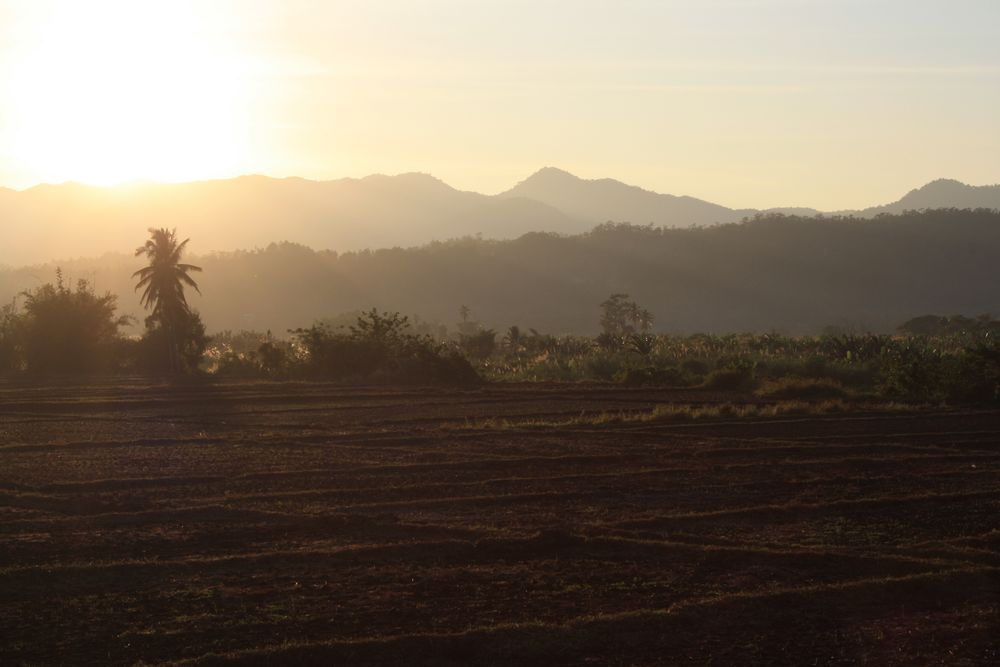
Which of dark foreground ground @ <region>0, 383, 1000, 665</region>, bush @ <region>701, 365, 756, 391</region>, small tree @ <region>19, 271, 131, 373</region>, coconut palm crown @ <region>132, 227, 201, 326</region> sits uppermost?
coconut palm crown @ <region>132, 227, 201, 326</region>

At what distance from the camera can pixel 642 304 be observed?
363ft

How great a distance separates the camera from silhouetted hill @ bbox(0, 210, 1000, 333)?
107 meters

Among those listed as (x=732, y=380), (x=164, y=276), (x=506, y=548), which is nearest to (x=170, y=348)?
(x=164, y=276)

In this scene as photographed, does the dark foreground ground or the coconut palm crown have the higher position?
the coconut palm crown

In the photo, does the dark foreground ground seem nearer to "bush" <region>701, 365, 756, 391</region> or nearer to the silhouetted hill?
"bush" <region>701, 365, 756, 391</region>

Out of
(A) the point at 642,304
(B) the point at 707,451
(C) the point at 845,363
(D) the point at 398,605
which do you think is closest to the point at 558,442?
(B) the point at 707,451

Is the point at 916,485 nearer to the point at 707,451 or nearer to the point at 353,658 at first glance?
the point at 707,451

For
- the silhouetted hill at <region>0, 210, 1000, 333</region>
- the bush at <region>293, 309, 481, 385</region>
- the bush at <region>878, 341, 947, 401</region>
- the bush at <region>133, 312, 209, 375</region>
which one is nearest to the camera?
the bush at <region>878, 341, 947, 401</region>

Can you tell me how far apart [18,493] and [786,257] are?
109 metres

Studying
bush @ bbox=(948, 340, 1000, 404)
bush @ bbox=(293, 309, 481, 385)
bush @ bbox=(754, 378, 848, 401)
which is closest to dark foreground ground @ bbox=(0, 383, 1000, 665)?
bush @ bbox=(948, 340, 1000, 404)

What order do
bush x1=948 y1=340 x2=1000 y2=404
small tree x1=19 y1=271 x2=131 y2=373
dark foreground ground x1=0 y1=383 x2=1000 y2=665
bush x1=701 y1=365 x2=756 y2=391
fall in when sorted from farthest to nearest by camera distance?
small tree x1=19 y1=271 x2=131 y2=373 < bush x1=701 y1=365 x2=756 y2=391 < bush x1=948 y1=340 x2=1000 y2=404 < dark foreground ground x1=0 y1=383 x2=1000 y2=665

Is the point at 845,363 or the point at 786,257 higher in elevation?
the point at 786,257

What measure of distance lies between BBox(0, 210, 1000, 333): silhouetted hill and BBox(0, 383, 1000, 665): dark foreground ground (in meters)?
84.0

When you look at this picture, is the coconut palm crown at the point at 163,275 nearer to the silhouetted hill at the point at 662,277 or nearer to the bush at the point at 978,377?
the bush at the point at 978,377
